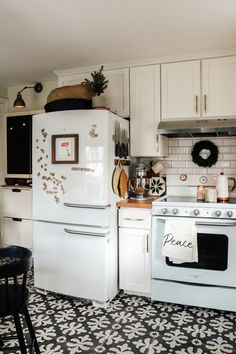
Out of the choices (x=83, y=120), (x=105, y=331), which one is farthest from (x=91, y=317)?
(x=83, y=120)

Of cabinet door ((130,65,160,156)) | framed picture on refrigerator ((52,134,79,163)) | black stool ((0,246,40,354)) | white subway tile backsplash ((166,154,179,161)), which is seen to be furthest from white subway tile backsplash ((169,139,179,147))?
black stool ((0,246,40,354))

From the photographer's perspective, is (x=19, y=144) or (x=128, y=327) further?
(x=19, y=144)

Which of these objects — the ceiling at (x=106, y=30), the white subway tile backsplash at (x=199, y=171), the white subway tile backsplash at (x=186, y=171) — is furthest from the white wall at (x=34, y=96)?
the white subway tile backsplash at (x=199, y=171)

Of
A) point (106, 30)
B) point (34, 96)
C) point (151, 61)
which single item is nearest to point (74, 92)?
point (106, 30)

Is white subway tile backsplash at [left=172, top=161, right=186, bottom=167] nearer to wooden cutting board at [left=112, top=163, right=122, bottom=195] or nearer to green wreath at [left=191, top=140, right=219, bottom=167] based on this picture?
green wreath at [left=191, top=140, right=219, bottom=167]

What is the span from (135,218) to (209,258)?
72cm

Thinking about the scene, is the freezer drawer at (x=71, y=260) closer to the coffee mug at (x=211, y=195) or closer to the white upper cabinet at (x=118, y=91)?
the coffee mug at (x=211, y=195)

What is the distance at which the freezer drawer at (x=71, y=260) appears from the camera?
273 cm

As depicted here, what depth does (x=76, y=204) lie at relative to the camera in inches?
109

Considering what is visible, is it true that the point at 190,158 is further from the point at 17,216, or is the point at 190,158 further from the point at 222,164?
the point at 17,216

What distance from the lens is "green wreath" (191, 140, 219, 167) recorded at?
3.20 m

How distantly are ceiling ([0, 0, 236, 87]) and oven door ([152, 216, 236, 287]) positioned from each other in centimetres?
152

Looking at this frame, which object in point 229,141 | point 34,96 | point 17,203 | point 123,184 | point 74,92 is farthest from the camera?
point 34,96

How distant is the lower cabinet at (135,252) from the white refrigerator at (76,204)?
0.25 ft
